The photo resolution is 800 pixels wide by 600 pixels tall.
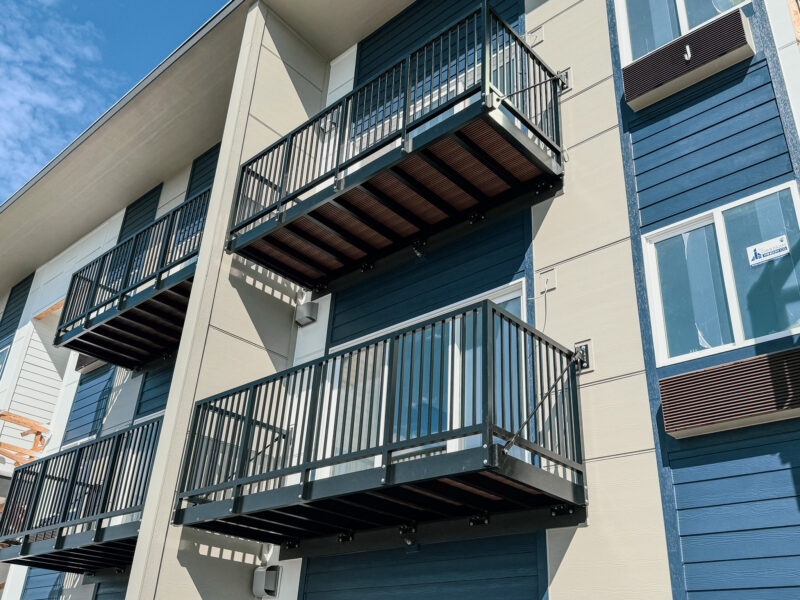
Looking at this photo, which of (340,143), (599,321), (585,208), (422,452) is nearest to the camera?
(422,452)

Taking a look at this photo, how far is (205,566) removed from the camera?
885cm

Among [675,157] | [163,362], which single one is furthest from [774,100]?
[163,362]

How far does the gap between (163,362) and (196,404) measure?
178 inches

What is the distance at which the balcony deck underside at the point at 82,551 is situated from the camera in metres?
9.54

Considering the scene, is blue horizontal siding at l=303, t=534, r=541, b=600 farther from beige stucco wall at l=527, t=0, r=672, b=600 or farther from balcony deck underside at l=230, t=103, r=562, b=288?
balcony deck underside at l=230, t=103, r=562, b=288

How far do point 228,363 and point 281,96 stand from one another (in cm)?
494

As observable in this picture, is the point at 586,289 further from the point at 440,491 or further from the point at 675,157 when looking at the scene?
the point at 440,491

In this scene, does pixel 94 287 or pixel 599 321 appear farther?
pixel 94 287

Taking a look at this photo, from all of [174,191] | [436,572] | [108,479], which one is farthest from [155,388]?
[436,572]

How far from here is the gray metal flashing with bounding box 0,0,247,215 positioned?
12.8 metres

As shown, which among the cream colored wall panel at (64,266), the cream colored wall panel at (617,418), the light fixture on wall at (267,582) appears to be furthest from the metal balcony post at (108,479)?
the cream colored wall panel at (64,266)

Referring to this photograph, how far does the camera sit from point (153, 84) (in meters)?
13.9

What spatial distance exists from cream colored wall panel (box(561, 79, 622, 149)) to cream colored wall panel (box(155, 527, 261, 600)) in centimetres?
624

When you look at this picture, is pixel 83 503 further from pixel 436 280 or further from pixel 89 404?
pixel 436 280
